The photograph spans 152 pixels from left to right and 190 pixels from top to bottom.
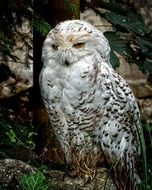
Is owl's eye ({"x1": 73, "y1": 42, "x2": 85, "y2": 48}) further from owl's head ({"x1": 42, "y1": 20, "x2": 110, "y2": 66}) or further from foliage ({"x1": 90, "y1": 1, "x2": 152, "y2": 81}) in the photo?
foliage ({"x1": 90, "y1": 1, "x2": 152, "y2": 81})

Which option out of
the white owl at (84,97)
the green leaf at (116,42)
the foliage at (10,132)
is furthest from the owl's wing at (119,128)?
the foliage at (10,132)

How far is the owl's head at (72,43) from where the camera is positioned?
14.2 feet

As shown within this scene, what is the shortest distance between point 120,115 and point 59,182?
1.77 ft

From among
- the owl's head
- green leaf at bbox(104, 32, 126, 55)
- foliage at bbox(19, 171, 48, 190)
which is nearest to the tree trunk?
green leaf at bbox(104, 32, 126, 55)

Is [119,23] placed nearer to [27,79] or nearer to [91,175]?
[91,175]

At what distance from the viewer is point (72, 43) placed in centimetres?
434

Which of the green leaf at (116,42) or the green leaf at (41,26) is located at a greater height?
A: the green leaf at (41,26)

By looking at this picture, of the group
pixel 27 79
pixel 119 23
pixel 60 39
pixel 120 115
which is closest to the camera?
pixel 60 39

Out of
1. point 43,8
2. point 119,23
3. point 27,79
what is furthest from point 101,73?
point 27,79

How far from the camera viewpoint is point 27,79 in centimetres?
856

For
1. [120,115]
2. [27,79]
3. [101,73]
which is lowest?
[27,79]

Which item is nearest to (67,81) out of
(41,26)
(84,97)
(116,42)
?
(84,97)

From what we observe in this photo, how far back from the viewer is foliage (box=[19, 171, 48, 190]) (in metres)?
4.37

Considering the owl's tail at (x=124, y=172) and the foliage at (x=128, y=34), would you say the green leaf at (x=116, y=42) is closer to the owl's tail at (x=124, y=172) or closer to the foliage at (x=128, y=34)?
the foliage at (x=128, y=34)
